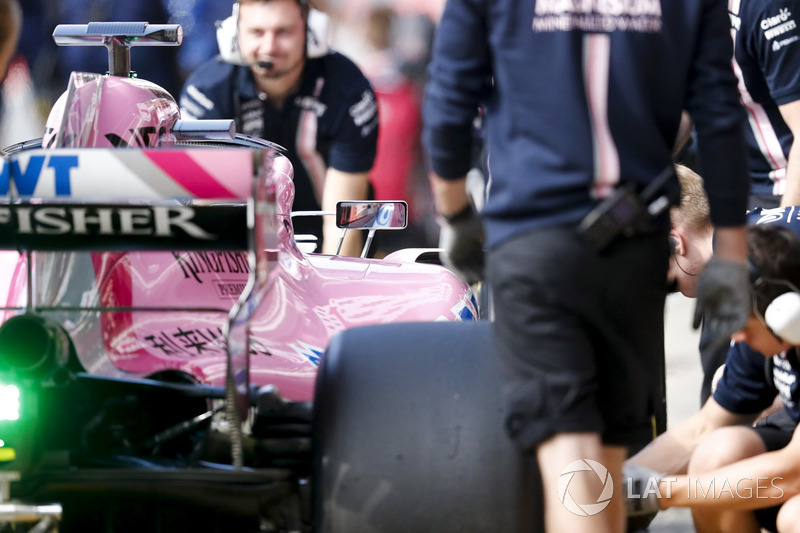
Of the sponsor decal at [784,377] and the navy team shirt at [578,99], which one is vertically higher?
the navy team shirt at [578,99]

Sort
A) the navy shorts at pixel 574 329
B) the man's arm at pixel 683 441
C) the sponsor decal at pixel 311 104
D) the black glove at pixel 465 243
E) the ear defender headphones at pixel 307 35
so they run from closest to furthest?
1. the navy shorts at pixel 574 329
2. the black glove at pixel 465 243
3. the man's arm at pixel 683 441
4. the ear defender headphones at pixel 307 35
5. the sponsor decal at pixel 311 104

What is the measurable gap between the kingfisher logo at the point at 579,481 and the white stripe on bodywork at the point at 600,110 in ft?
1.58

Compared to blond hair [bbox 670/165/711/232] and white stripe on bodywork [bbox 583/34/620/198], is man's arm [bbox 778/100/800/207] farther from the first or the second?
white stripe on bodywork [bbox 583/34/620/198]

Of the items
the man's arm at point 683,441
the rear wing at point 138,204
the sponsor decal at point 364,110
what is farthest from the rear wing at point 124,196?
the sponsor decal at point 364,110

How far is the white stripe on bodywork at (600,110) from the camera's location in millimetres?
1974

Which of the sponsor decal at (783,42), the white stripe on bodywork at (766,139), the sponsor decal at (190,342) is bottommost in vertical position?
the sponsor decal at (190,342)

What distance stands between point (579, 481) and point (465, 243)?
20.2 inches

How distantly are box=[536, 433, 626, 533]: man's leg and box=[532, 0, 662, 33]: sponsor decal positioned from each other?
2.40 ft

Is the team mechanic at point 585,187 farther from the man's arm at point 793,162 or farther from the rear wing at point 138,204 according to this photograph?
the man's arm at point 793,162

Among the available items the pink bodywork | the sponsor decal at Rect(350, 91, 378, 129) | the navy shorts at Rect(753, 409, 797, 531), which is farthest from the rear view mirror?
the sponsor decal at Rect(350, 91, 378, 129)

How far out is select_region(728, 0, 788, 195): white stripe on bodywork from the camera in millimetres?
4055

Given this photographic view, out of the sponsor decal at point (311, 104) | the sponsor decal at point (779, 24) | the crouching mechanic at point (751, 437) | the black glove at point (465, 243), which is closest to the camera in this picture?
the black glove at point (465, 243)

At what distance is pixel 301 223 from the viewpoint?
711 cm

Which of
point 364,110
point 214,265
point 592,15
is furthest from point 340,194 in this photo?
point 592,15
